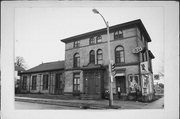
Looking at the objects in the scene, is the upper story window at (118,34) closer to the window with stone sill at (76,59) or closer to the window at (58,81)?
the window with stone sill at (76,59)

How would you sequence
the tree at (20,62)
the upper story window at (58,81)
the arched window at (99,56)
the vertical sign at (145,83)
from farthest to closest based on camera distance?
the upper story window at (58,81), the arched window at (99,56), the vertical sign at (145,83), the tree at (20,62)

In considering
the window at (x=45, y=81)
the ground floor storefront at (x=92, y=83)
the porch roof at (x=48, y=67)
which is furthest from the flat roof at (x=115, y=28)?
the window at (x=45, y=81)

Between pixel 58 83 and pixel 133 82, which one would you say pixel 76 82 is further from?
pixel 133 82

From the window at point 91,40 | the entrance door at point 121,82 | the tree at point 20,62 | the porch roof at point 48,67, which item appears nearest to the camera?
the tree at point 20,62

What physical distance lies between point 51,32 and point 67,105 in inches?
148

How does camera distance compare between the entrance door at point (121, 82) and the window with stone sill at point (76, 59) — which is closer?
the entrance door at point (121, 82)

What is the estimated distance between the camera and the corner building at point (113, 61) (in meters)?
9.20

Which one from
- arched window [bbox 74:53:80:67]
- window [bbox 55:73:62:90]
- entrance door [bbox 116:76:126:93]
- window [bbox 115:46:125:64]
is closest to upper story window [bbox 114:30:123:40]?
window [bbox 115:46:125:64]

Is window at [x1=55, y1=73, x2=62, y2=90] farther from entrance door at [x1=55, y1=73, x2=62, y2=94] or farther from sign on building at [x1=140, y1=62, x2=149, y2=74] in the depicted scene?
sign on building at [x1=140, y1=62, x2=149, y2=74]

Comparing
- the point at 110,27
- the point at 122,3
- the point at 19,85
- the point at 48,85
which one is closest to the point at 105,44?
the point at 110,27

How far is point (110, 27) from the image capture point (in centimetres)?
948

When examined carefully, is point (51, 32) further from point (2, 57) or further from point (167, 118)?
point (167, 118)

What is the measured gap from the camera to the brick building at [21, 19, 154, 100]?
9.24 metres

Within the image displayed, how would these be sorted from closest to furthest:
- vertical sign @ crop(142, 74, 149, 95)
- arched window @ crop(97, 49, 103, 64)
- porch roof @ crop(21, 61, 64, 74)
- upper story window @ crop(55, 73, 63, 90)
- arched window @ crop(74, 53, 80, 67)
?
vertical sign @ crop(142, 74, 149, 95) < porch roof @ crop(21, 61, 64, 74) < arched window @ crop(97, 49, 103, 64) < upper story window @ crop(55, 73, 63, 90) < arched window @ crop(74, 53, 80, 67)
